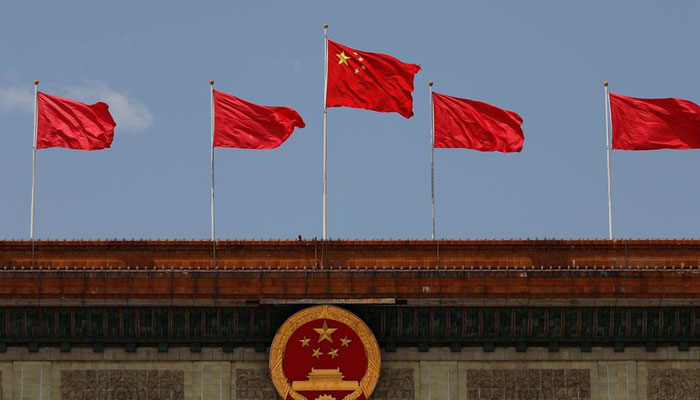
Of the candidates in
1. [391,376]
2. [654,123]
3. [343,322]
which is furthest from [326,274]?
[654,123]

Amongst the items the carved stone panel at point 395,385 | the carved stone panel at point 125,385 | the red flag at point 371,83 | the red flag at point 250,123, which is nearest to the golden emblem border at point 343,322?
the carved stone panel at point 395,385

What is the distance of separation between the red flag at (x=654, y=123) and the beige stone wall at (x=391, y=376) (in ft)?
22.5

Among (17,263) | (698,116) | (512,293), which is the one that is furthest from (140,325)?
(698,116)

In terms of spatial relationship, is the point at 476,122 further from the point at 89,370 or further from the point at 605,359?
the point at 89,370

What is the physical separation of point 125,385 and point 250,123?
8.77m

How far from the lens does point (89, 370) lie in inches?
1492

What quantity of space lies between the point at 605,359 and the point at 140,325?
13793mm

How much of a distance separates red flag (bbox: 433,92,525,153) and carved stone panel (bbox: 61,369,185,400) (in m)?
10.8

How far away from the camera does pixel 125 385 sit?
124 feet

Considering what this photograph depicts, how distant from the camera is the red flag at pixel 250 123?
129 ft

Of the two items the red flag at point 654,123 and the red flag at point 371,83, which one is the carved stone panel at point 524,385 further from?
the red flag at point 371,83

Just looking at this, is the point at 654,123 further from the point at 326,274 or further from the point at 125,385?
the point at 125,385

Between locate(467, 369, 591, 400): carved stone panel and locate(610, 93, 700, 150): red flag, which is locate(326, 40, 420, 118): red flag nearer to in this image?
locate(610, 93, 700, 150): red flag

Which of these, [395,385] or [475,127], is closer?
[395,385]
